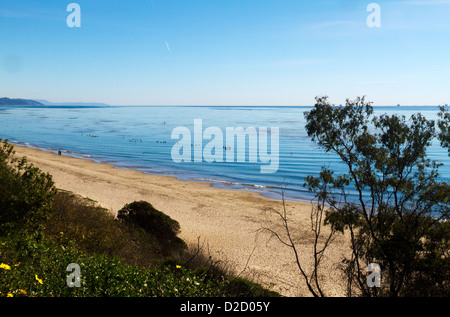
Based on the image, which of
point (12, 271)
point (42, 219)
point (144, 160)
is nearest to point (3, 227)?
point (42, 219)

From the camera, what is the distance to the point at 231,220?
2520 centimetres

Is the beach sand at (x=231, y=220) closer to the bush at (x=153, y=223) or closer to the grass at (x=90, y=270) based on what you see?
the grass at (x=90, y=270)

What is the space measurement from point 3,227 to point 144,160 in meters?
47.2

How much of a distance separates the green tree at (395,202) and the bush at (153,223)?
860cm

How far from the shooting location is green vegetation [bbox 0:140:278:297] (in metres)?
6.48

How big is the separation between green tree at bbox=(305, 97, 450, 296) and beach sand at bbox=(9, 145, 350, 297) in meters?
3.51

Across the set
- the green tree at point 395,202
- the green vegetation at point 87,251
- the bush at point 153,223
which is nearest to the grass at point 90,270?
the green vegetation at point 87,251

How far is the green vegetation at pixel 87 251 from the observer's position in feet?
21.2

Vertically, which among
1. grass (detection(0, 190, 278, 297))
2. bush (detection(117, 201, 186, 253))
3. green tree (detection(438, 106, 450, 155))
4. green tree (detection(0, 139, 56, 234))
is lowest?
bush (detection(117, 201, 186, 253))

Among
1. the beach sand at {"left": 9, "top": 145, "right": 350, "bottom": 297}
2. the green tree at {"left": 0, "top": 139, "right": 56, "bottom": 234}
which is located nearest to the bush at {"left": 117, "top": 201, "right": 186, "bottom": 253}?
the beach sand at {"left": 9, "top": 145, "right": 350, "bottom": 297}

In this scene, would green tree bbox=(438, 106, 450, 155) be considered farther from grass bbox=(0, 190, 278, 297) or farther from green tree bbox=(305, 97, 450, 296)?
grass bbox=(0, 190, 278, 297)

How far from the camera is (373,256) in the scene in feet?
30.3

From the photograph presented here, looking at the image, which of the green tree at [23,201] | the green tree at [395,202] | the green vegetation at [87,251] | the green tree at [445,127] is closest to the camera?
the green vegetation at [87,251]
